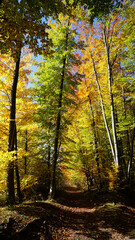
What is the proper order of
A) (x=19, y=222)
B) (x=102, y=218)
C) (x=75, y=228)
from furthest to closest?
(x=102, y=218)
(x=75, y=228)
(x=19, y=222)

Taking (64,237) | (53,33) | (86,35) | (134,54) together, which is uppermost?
(86,35)

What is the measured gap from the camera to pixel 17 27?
10.1ft

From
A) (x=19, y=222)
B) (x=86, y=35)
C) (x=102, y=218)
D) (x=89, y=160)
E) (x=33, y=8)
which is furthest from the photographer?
(x=89, y=160)

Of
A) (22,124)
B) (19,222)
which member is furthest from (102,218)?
(22,124)

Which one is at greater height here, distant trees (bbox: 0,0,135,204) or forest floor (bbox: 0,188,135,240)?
distant trees (bbox: 0,0,135,204)

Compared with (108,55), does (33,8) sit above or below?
below

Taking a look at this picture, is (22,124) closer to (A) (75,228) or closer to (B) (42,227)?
(B) (42,227)

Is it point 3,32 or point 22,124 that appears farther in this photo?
point 22,124

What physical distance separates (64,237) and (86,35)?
13611 mm

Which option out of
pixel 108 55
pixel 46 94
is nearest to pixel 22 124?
pixel 46 94

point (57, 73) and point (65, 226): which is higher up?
point (57, 73)

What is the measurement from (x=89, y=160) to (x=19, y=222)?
8.36m

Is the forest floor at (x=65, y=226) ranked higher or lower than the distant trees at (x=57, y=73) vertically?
lower

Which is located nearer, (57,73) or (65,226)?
(65,226)
